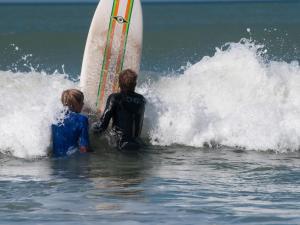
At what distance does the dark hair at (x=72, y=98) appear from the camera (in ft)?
25.8

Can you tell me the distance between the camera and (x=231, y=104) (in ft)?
33.7

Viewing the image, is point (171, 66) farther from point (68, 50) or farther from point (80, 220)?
point (80, 220)

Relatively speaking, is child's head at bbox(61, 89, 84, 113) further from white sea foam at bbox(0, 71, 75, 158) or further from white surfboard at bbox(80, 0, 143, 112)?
white surfboard at bbox(80, 0, 143, 112)

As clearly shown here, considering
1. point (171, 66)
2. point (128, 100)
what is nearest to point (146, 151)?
point (128, 100)

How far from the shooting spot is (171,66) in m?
16.4

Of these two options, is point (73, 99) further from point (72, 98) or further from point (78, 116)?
point (78, 116)

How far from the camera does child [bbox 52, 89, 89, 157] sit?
7891 mm

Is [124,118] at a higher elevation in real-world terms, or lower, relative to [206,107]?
lower

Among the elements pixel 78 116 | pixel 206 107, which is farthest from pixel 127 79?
pixel 206 107

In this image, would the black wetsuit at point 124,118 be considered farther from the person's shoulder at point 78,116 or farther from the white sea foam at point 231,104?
the white sea foam at point 231,104

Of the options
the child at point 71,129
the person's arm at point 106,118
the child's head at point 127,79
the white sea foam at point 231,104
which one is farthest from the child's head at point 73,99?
the white sea foam at point 231,104

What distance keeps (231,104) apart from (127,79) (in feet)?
7.41

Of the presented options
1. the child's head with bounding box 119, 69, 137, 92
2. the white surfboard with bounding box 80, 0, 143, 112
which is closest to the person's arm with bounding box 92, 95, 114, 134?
the child's head with bounding box 119, 69, 137, 92

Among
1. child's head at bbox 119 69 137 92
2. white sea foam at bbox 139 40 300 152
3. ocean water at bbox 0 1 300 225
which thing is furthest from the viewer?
white sea foam at bbox 139 40 300 152
